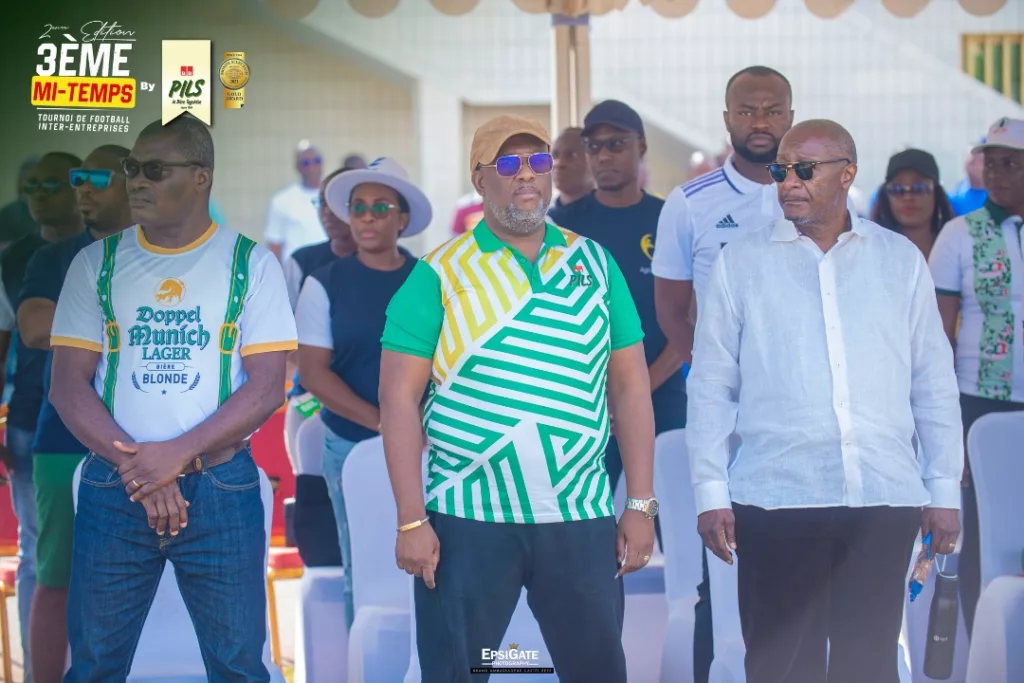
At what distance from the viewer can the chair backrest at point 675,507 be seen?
13.7 feet

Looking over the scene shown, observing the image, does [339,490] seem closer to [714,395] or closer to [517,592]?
[517,592]

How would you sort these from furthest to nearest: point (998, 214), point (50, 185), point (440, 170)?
1. point (440, 170)
2. point (998, 214)
3. point (50, 185)

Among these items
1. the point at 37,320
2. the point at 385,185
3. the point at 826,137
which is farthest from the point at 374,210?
the point at 826,137

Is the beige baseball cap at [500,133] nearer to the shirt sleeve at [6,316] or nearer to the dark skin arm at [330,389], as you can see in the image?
the dark skin arm at [330,389]

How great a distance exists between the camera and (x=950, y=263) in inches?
178

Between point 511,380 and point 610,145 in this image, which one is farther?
point 610,145

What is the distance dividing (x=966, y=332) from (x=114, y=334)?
Answer: 108 inches

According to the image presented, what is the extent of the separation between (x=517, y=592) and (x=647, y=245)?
1.88 m

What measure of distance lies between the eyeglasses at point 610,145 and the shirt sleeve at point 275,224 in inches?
165

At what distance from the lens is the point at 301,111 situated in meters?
8.42

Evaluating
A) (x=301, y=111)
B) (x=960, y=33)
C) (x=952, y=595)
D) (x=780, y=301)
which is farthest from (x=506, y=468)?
(x=960, y=33)

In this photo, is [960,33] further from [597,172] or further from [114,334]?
[114,334]

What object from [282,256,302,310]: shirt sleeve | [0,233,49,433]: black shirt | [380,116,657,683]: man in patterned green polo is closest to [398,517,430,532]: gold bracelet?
[380,116,657,683]: man in patterned green polo

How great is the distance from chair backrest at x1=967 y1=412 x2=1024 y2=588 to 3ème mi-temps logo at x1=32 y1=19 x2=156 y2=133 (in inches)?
109
